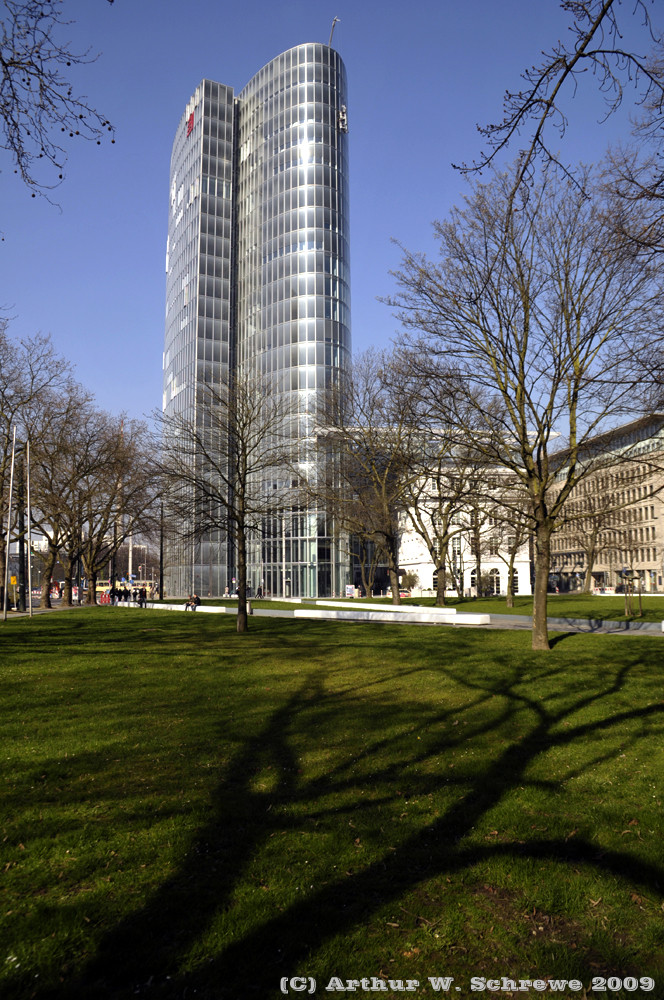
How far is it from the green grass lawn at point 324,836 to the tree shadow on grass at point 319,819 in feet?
0.07

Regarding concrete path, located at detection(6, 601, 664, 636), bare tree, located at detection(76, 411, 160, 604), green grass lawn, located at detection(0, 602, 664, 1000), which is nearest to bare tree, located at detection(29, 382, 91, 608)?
bare tree, located at detection(76, 411, 160, 604)

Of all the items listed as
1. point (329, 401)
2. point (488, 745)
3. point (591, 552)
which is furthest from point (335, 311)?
point (488, 745)

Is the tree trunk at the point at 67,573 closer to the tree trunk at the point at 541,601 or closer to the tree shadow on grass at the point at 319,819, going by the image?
the tree trunk at the point at 541,601

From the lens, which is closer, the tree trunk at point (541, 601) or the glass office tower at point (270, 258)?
the tree trunk at point (541, 601)

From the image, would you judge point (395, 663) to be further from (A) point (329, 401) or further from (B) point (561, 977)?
(A) point (329, 401)

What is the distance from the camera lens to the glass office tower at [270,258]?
254 feet

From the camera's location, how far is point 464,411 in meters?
18.8

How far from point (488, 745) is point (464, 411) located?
11.7 m

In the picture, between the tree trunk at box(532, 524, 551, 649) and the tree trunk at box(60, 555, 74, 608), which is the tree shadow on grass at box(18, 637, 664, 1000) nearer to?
the tree trunk at box(532, 524, 551, 649)

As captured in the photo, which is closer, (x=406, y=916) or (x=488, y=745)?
(x=406, y=916)

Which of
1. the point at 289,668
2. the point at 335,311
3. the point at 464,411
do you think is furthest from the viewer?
the point at 335,311

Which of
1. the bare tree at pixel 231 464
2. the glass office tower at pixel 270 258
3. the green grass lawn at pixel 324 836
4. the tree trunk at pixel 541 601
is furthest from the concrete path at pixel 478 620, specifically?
the glass office tower at pixel 270 258

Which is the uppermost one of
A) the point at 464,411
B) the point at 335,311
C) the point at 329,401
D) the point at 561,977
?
the point at 335,311

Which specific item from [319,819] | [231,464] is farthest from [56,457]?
[319,819]
